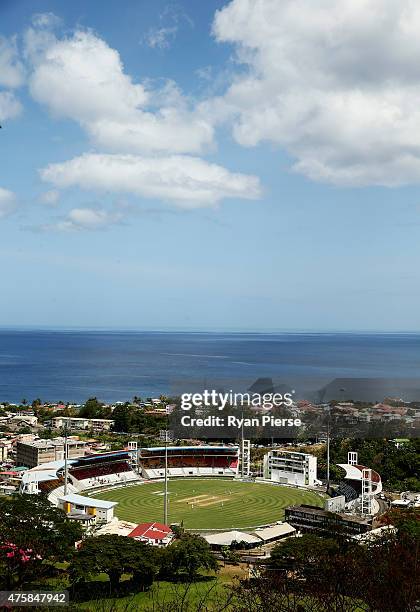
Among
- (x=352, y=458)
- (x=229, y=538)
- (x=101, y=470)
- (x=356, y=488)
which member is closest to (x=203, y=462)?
(x=101, y=470)

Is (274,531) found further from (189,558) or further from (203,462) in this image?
(203,462)

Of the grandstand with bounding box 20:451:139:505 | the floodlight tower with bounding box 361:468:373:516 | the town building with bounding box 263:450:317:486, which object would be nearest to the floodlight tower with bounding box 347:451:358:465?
the town building with bounding box 263:450:317:486

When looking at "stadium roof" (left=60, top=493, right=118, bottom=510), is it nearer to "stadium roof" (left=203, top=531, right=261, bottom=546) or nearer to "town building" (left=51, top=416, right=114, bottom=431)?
"stadium roof" (left=203, top=531, right=261, bottom=546)

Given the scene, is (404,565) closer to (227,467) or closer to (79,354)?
(227,467)

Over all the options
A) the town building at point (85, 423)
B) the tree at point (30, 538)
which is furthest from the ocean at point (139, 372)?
the tree at point (30, 538)

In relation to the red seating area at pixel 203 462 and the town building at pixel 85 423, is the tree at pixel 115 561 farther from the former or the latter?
the town building at pixel 85 423
